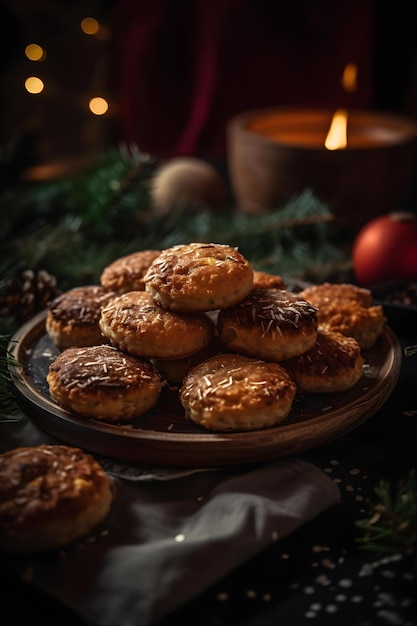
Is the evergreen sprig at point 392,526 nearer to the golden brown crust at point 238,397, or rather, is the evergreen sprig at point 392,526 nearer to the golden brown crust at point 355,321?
the golden brown crust at point 238,397

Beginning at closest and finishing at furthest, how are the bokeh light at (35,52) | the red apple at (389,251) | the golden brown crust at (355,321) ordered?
the golden brown crust at (355,321) < the red apple at (389,251) < the bokeh light at (35,52)

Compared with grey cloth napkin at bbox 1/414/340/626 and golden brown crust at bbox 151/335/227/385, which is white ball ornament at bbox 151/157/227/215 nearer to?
golden brown crust at bbox 151/335/227/385

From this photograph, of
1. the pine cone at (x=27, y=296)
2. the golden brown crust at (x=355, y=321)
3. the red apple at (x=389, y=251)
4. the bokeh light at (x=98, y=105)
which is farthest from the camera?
the bokeh light at (x=98, y=105)

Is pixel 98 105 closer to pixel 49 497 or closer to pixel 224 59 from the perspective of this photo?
pixel 224 59

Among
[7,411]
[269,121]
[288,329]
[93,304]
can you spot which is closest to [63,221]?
[269,121]

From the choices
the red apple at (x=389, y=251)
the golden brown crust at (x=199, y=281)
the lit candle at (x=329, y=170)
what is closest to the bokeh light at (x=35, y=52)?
the lit candle at (x=329, y=170)

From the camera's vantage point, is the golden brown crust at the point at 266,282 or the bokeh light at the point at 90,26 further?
the bokeh light at the point at 90,26

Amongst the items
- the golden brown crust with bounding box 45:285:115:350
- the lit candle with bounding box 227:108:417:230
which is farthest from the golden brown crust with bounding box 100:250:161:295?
the lit candle with bounding box 227:108:417:230

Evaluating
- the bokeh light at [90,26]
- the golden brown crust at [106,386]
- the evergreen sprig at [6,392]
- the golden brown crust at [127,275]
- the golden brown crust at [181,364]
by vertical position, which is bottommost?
the evergreen sprig at [6,392]
